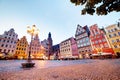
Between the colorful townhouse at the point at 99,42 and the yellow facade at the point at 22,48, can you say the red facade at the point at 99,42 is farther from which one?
the yellow facade at the point at 22,48

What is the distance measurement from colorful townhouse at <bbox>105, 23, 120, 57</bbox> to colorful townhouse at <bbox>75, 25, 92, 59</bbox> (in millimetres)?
9305

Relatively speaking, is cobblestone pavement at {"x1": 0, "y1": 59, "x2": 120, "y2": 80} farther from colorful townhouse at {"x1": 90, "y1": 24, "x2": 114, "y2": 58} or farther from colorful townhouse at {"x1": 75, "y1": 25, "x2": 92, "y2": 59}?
colorful townhouse at {"x1": 75, "y1": 25, "x2": 92, "y2": 59}

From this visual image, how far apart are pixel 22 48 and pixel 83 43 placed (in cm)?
3410

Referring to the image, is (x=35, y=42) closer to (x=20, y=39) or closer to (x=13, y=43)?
(x=20, y=39)

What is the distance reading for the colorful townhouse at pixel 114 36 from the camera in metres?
30.0

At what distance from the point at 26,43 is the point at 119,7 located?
51513 millimetres

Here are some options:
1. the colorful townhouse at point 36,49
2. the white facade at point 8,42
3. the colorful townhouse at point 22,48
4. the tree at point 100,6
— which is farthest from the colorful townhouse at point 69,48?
the tree at point 100,6

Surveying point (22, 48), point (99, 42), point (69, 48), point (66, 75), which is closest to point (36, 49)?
point (22, 48)

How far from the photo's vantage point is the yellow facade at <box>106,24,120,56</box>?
98.7ft

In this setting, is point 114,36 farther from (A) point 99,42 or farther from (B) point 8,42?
(B) point 8,42

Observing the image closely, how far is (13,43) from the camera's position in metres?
42.7

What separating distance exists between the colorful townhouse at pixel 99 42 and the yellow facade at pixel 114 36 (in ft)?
4.24

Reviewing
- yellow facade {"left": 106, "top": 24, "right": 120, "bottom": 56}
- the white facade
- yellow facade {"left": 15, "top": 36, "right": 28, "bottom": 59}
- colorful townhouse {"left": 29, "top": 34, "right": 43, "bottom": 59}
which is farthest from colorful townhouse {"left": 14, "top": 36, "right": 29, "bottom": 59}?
yellow facade {"left": 106, "top": 24, "right": 120, "bottom": 56}

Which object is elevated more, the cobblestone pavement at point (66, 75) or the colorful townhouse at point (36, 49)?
the colorful townhouse at point (36, 49)
